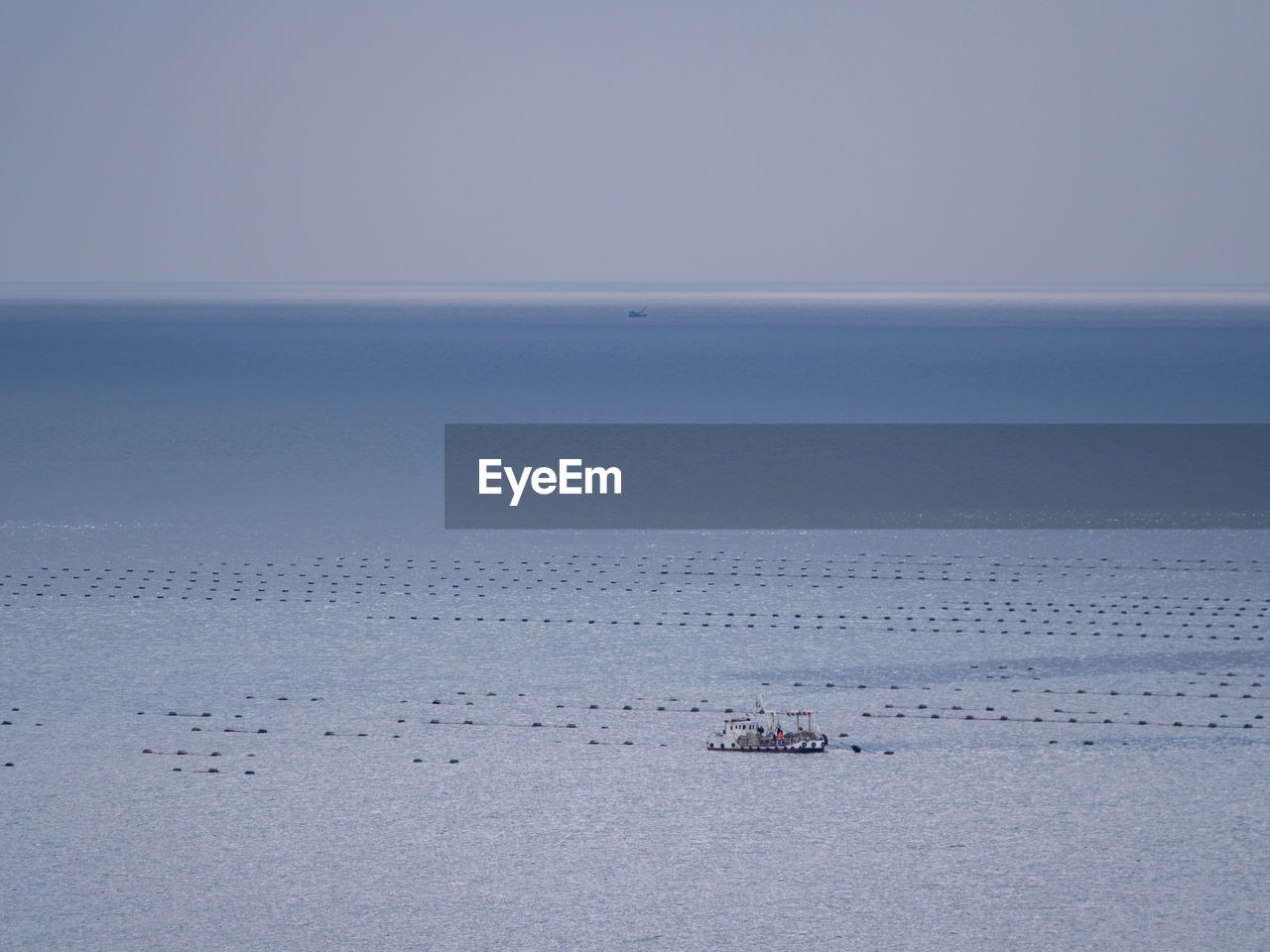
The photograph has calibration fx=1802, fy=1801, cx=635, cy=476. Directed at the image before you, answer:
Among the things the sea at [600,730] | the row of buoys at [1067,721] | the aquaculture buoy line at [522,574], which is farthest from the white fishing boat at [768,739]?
the aquaculture buoy line at [522,574]

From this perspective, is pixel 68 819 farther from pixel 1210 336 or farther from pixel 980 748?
pixel 1210 336

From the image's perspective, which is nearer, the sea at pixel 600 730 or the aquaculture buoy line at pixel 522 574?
the sea at pixel 600 730

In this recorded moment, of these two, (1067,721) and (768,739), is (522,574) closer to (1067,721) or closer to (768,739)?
(768,739)

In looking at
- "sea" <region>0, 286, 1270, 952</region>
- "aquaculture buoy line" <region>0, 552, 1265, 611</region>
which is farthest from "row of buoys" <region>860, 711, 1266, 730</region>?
"aquaculture buoy line" <region>0, 552, 1265, 611</region>

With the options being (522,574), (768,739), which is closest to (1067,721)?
(768,739)

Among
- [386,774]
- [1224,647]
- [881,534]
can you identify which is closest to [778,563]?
[881,534]

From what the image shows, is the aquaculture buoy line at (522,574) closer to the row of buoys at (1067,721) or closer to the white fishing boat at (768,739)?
the row of buoys at (1067,721)

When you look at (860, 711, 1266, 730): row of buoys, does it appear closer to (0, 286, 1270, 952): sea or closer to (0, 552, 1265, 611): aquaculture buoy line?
(0, 286, 1270, 952): sea

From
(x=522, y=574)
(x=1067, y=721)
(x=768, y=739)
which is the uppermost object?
(x=768, y=739)

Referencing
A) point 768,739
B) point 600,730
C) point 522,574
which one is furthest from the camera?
point 522,574

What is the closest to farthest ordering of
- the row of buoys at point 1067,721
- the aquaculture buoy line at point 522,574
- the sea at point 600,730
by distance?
the sea at point 600,730 < the row of buoys at point 1067,721 < the aquaculture buoy line at point 522,574
